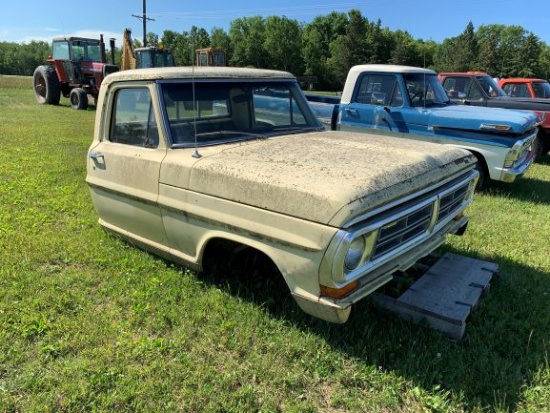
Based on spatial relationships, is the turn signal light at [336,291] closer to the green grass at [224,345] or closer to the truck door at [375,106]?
the green grass at [224,345]

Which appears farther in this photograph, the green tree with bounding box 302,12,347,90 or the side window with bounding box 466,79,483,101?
the green tree with bounding box 302,12,347,90

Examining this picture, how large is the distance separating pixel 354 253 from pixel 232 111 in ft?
6.31

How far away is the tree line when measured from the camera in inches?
2766

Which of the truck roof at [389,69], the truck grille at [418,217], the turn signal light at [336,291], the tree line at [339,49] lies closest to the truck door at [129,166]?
the turn signal light at [336,291]

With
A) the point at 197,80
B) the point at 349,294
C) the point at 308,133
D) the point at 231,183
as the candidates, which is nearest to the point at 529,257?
the point at 308,133

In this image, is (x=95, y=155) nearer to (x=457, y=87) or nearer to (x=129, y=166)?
(x=129, y=166)

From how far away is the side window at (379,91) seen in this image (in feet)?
23.9

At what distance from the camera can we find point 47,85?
18.7 meters

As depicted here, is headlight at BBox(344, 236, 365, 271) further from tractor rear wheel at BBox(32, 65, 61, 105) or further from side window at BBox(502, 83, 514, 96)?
tractor rear wheel at BBox(32, 65, 61, 105)

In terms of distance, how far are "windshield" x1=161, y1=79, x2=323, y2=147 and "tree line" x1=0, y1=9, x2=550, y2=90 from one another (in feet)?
181

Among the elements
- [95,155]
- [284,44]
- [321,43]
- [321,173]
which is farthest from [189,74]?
[321,43]

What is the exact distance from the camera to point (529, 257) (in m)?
4.52

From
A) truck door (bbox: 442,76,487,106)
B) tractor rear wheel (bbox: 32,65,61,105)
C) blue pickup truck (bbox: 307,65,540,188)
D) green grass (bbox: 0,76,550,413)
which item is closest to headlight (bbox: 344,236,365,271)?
green grass (bbox: 0,76,550,413)

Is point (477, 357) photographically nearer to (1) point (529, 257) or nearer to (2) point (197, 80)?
(1) point (529, 257)
